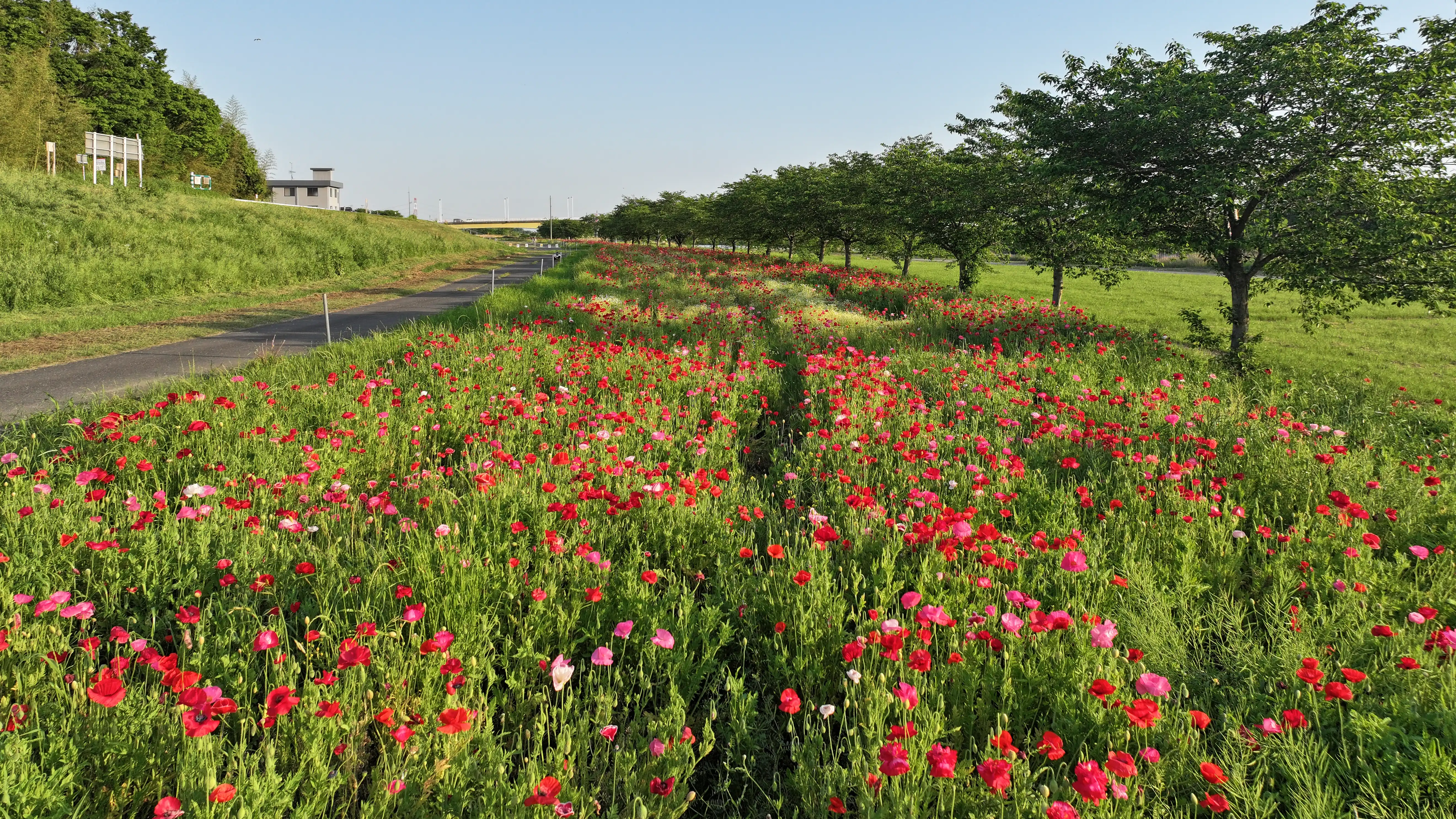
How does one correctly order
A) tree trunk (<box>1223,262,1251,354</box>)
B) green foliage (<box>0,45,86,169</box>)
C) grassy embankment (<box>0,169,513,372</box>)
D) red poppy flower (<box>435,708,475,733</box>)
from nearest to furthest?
red poppy flower (<box>435,708,475,733</box>) → tree trunk (<box>1223,262,1251,354</box>) → grassy embankment (<box>0,169,513,372</box>) → green foliage (<box>0,45,86,169</box>)

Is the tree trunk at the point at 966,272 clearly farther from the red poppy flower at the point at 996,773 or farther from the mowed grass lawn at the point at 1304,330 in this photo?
the red poppy flower at the point at 996,773

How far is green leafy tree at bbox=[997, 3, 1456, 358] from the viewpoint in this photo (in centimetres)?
871

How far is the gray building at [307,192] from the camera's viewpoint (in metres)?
101

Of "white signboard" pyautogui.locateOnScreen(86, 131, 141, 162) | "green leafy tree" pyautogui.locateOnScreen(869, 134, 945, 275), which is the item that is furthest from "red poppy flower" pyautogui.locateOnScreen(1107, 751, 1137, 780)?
"white signboard" pyautogui.locateOnScreen(86, 131, 141, 162)

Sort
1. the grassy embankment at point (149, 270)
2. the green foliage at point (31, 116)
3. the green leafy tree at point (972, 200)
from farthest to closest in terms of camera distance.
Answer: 1. the green foliage at point (31, 116)
2. the green leafy tree at point (972, 200)
3. the grassy embankment at point (149, 270)

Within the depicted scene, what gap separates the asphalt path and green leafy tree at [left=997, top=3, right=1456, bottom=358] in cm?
1281

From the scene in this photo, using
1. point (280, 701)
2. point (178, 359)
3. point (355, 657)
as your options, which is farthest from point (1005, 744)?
point (178, 359)

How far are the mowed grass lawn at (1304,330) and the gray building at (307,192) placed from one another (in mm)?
103573

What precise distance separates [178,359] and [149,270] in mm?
10778

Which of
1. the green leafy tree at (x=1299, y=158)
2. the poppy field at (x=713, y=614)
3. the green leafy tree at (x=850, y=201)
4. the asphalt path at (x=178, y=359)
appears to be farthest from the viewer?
the green leafy tree at (x=850, y=201)

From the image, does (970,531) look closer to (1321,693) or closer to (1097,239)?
(1321,693)

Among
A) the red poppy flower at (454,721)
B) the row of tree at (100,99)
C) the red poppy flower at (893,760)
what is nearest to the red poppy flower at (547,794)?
the red poppy flower at (454,721)

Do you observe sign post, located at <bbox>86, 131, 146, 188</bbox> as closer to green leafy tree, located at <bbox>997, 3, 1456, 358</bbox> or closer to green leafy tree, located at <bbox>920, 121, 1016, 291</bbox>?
green leafy tree, located at <bbox>920, 121, 1016, 291</bbox>

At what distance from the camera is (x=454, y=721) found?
182cm
